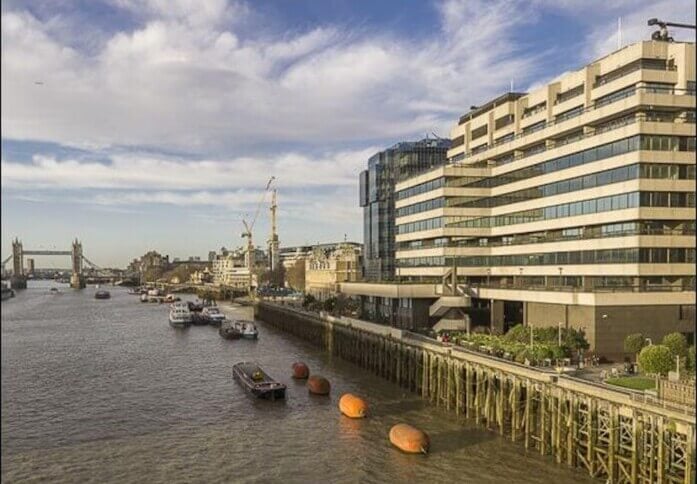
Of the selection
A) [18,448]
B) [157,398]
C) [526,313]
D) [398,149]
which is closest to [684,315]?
[526,313]

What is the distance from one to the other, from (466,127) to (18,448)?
78833 millimetres

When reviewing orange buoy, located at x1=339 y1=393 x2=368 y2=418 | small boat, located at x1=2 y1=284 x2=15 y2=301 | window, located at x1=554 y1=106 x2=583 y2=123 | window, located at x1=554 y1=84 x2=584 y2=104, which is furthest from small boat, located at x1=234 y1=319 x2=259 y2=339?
small boat, located at x1=2 y1=284 x2=15 y2=301

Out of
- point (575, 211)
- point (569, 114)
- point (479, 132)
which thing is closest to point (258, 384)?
point (575, 211)

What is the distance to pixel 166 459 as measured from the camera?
44.2m

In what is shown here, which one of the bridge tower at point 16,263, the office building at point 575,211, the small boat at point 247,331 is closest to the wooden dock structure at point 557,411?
the office building at point 575,211

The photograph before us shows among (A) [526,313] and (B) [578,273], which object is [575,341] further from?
(A) [526,313]

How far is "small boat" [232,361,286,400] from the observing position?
6244 centimetres

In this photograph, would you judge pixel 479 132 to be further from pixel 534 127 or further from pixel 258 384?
pixel 258 384

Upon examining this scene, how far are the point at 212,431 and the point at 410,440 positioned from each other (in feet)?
54.2

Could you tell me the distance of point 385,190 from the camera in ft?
540

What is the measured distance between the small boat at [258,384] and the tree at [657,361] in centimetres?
3291

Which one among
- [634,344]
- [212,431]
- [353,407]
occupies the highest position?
[634,344]

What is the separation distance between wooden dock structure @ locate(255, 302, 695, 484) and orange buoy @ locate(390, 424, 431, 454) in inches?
269

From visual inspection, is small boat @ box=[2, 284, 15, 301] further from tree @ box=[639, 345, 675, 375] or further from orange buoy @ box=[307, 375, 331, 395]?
orange buoy @ box=[307, 375, 331, 395]
